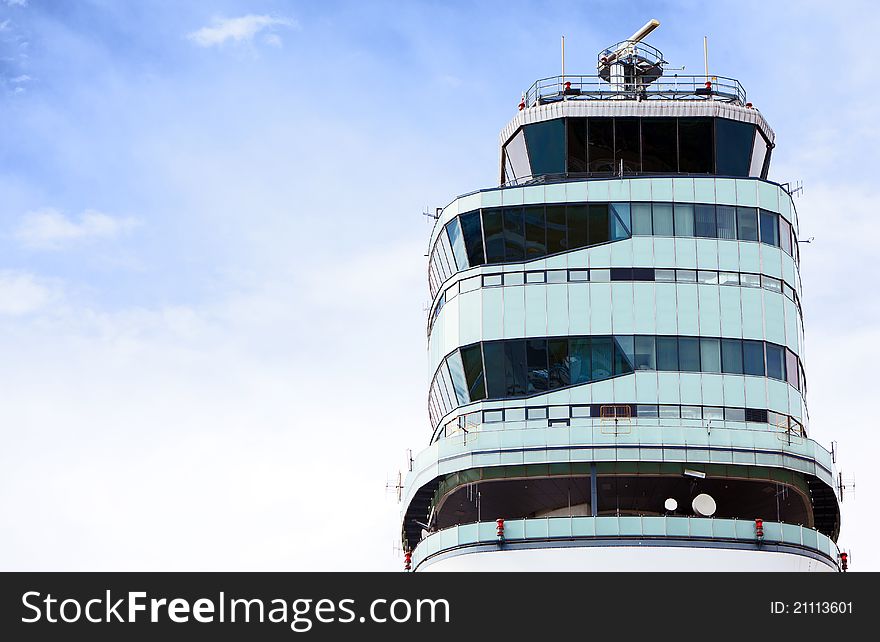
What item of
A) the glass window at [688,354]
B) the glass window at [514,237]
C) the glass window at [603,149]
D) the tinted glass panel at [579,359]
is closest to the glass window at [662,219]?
the glass window at [603,149]

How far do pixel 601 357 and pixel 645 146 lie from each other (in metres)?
14.5

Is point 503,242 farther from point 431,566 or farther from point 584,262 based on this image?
point 431,566

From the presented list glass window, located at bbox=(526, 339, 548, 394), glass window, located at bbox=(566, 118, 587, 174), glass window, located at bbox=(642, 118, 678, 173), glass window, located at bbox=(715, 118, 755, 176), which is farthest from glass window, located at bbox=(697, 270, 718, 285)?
glass window, located at bbox=(566, 118, 587, 174)

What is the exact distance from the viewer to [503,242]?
93000mm

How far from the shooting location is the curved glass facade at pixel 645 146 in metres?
97.5

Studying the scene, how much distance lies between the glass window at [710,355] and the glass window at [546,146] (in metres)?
14.0

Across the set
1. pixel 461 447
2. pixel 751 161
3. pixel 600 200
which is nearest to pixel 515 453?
pixel 461 447

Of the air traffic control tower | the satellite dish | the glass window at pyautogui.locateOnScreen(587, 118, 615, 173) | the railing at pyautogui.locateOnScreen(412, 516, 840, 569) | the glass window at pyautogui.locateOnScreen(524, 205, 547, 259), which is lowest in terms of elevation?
the railing at pyautogui.locateOnScreen(412, 516, 840, 569)

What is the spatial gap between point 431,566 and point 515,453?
765cm

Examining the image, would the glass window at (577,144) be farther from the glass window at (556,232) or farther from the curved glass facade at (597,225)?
the glass window at (556,232)

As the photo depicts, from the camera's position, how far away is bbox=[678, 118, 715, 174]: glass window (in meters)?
97.4

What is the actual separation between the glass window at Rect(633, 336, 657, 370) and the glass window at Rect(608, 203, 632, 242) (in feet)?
19.2

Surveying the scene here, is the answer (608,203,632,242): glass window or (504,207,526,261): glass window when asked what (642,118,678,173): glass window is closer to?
(608,203,632,242): glass window

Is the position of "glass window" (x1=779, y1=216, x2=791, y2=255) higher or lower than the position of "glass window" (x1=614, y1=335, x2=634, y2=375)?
higher
